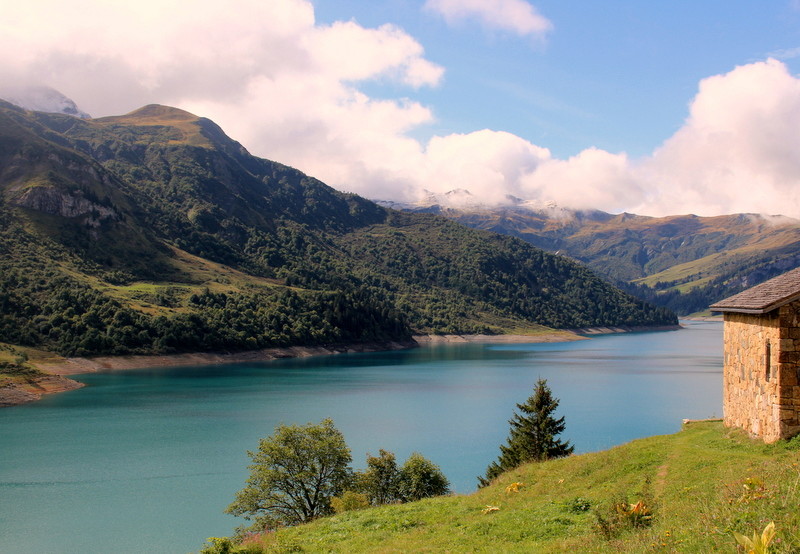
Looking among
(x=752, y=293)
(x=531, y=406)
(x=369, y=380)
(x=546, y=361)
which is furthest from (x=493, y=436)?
(x=546, y=361)

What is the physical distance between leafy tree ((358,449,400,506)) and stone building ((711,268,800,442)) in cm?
1671

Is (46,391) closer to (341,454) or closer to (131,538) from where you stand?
(131,538)

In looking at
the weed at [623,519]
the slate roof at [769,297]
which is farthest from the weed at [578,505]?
the slate roof at [769,297]

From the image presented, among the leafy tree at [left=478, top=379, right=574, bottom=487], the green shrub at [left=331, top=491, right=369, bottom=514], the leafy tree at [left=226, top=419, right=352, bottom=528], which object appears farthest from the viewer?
the leafy tree at [left=478, top=379, right=574, bottom=487]

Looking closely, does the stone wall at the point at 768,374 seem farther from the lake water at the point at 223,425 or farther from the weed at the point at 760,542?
the lake water at the point at 223,425

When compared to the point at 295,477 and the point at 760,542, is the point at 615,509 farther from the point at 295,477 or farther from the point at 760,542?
the point at 295,477

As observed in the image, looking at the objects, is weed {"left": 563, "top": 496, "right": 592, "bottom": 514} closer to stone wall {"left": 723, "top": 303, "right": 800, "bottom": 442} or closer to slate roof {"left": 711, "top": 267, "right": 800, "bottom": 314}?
stone wall {"left": 723, "top": 303, "right": 800, "bottom": 442}

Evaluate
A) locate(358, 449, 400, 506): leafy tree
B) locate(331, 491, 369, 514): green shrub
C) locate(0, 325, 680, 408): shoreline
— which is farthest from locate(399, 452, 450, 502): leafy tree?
locate(0, 325, 680, 408): shoreline

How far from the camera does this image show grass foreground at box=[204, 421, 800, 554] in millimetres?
10883

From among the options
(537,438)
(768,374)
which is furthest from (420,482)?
(768,374)

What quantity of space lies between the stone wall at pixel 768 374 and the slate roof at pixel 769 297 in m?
0.33

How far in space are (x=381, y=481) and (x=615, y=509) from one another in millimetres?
20787

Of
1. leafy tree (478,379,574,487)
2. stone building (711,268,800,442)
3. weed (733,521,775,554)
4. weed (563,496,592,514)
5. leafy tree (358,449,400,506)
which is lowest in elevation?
leafy tree (358,449,400,506)

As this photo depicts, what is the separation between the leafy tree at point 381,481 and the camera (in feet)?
105
